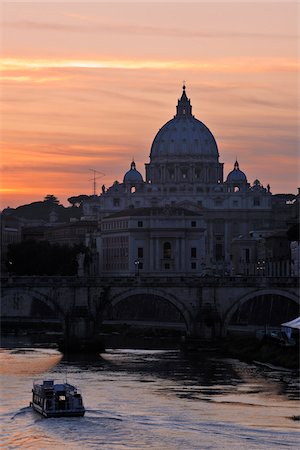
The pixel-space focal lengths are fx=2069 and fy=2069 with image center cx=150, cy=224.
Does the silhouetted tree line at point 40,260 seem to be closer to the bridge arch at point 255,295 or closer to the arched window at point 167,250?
the arched window at point 167,250

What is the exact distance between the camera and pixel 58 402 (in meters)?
74.1

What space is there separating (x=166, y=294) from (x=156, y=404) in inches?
1227

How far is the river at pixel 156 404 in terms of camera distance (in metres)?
68.4

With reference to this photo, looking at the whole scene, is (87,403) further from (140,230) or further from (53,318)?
(140,230)

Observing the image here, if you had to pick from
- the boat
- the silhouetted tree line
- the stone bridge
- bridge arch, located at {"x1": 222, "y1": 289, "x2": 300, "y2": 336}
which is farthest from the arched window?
the boat

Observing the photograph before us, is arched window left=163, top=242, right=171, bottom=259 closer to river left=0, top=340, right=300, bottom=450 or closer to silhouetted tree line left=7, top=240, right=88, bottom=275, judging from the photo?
silhouetted tree line left=7, top=240, right=88, bottom=275

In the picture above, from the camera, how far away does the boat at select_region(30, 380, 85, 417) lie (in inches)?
2901

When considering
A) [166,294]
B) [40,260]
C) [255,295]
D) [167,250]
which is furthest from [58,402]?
[167,250]

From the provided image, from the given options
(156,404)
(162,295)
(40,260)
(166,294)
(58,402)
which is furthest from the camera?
(40,260)

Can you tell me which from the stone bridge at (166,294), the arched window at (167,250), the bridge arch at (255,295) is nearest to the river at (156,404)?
the stone bridge at (166,294)

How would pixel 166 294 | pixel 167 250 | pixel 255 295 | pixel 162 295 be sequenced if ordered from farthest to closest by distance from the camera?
pixel 167 250 < pixel 162 295 < pixel 166 294 < pixel 255 295

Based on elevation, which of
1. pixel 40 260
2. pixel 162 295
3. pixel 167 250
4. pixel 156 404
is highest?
pixel 167 250

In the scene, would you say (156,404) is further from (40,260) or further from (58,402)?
(40,260)

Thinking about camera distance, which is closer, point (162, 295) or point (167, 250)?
point (162, 295)
